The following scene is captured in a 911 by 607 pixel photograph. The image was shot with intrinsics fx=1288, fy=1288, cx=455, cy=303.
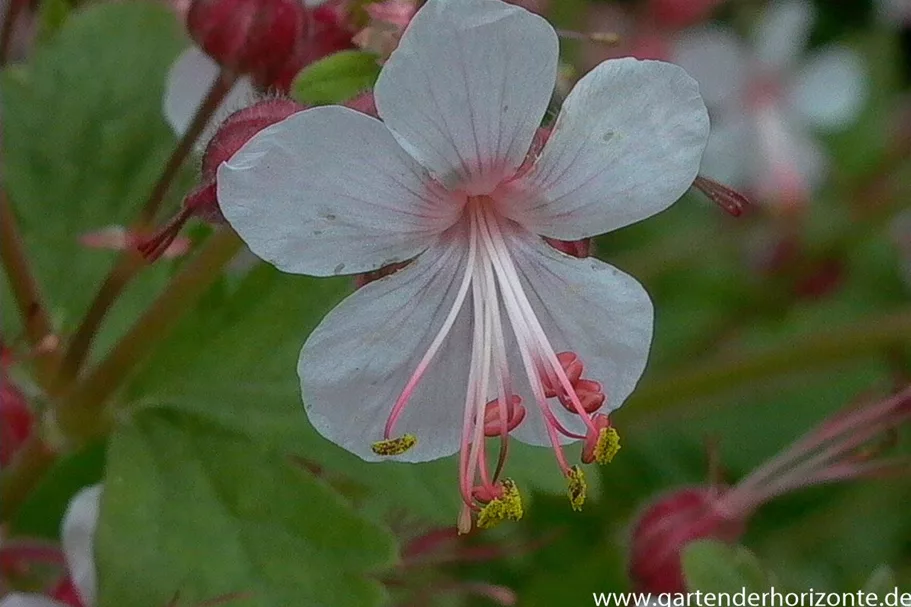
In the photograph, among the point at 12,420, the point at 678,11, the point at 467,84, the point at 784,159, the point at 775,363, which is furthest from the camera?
the point at 784,159

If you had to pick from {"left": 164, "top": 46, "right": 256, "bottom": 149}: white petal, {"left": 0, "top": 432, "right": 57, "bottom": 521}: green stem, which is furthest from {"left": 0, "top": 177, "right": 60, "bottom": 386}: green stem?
{"left": 164, "top": 46, "right": 256, "bottom": 149}: white petal

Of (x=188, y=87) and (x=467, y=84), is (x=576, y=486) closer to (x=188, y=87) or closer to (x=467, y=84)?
(x=467, y=84)

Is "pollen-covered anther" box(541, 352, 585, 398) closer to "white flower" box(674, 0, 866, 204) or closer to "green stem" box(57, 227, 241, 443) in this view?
"green stem" box(57, 227, 241, 443)

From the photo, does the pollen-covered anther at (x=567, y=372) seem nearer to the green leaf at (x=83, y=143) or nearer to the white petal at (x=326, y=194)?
the white petal at (x=326, y=194)

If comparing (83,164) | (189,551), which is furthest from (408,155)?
(83,164)

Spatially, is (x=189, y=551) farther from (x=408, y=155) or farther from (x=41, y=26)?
(x=41, y=26)

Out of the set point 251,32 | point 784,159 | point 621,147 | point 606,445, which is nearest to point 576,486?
point 606,445
